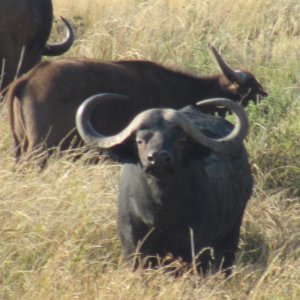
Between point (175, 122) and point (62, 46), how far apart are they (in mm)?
6402

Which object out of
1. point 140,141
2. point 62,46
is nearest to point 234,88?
point 62,46

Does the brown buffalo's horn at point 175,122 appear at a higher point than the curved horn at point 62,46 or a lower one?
higher

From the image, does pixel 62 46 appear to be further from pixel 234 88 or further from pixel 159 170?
pixel 159 170

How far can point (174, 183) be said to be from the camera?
845 centimetres

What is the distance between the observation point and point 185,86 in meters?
12.7

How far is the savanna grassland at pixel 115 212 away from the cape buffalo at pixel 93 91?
11.9 inches

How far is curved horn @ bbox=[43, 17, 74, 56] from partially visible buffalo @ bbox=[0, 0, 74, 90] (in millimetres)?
66

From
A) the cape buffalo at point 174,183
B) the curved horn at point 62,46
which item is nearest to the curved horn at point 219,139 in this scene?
the cape buffalo at point 174,183

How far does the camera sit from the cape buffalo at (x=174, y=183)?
8.27m

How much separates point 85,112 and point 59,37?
7.92m

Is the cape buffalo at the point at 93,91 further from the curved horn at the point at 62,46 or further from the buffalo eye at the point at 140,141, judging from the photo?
the buffalo eye at the point at 140,141

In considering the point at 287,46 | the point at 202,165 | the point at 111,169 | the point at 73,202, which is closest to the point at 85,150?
the point at 111,169

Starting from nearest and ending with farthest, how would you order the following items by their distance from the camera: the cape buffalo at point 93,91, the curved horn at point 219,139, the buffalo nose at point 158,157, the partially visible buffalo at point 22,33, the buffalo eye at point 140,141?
the buffalo nose at point 158,157 → the buffalo eye at point 140,141 → the curved horn at point 219,139 → the cape buffalo at point 93,91 → the partially visible buffalo at point 22,33

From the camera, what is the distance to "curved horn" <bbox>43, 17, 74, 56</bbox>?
1447 centimetres
